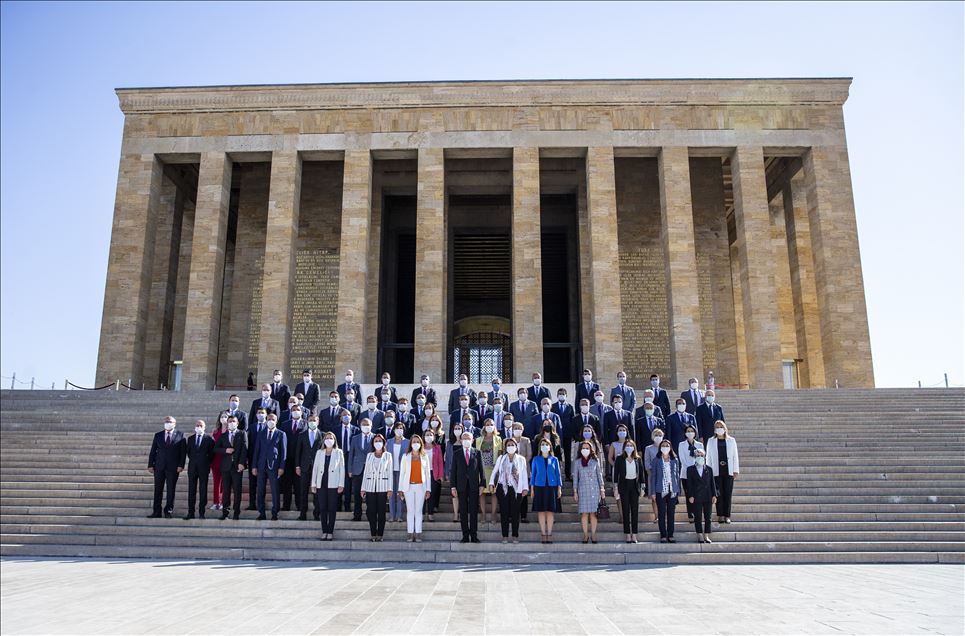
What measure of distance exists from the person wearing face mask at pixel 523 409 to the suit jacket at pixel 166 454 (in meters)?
4.93

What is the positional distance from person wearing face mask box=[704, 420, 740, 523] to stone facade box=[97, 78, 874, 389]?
10729mm

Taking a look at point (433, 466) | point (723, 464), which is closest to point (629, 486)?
point (723, 464)

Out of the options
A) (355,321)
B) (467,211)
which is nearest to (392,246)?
(467,211)

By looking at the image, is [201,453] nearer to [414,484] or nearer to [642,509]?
[414,484]

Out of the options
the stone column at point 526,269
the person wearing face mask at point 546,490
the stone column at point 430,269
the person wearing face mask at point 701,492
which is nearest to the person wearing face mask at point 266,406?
the person wearing face mask at point 546,490

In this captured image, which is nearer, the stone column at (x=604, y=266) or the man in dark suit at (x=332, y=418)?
the man in dark suit at (x=332, y=418)

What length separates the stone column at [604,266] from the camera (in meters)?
20.4

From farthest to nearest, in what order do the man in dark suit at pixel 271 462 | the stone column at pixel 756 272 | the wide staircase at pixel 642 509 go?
1. the stone column at pixel 756 272
2. the man in dark suit at pixel 271 462
3. the wide staircase at pixel 642 509

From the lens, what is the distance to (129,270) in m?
21.6

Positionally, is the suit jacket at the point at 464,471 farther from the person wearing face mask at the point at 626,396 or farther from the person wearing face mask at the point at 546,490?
the person wearing face mask at the point at 626,396

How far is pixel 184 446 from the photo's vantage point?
1007 cm

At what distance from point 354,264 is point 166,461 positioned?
12.0 meters

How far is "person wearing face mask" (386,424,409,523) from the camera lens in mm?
9484

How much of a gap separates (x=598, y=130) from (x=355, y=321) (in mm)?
9614
